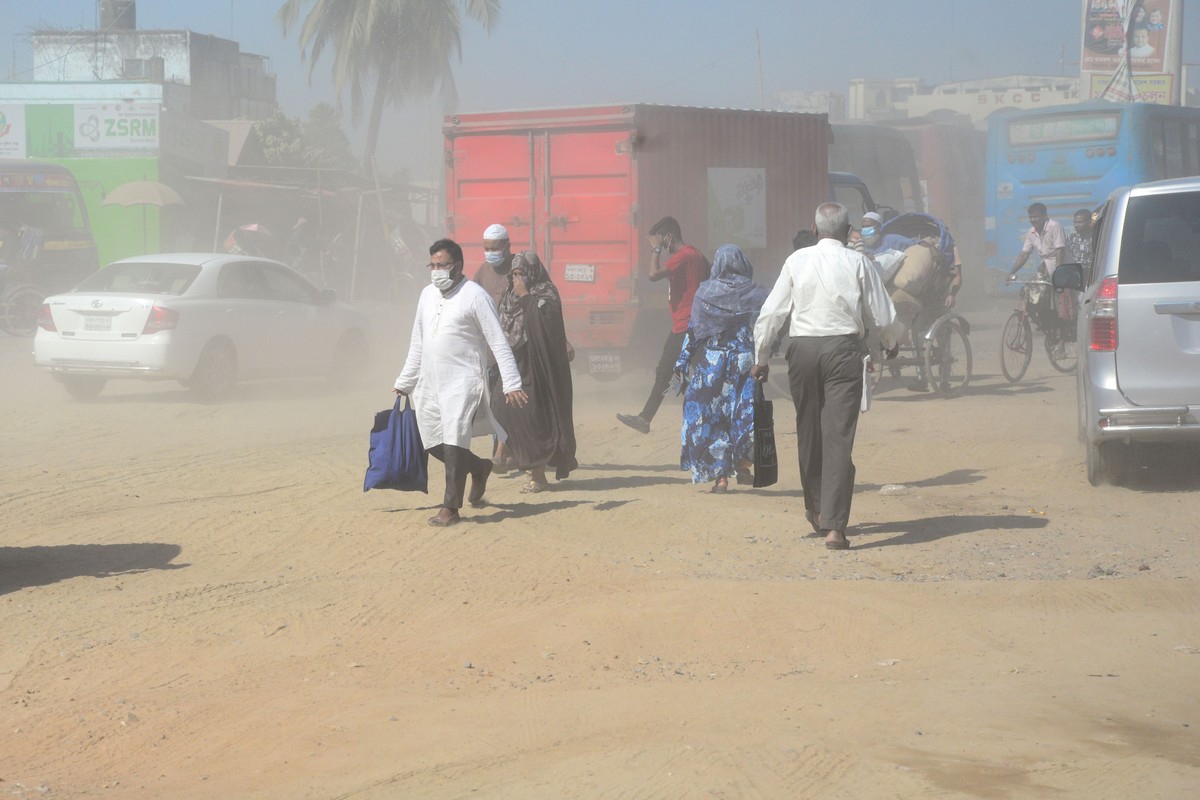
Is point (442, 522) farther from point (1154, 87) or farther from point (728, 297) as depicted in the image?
point (1154, 87)

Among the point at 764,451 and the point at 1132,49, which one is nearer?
the point at 764,451

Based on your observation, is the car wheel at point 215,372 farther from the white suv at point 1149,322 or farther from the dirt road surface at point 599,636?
the white suv at point 1149,322

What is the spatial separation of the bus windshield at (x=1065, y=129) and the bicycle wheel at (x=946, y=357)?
38.1ft

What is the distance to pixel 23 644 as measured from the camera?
6004mm

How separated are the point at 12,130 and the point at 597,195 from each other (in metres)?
25.0

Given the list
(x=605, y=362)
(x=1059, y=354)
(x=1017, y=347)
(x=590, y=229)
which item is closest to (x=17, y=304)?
(x=590, y=229)

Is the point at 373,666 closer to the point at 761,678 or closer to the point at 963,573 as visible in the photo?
the point at 761,678

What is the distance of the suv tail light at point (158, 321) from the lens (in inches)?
562

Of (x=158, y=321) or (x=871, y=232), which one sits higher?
(x=871, y=232)

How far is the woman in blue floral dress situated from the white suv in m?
2.15

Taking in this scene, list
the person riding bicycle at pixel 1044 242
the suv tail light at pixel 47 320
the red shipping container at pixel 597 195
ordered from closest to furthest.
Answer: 1. the suv tail light at pixel 47 320
2. the red shipping container at pixel 597 195
3. the person riding bicycle at pixel 1044 242

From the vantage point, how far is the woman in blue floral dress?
937 cm

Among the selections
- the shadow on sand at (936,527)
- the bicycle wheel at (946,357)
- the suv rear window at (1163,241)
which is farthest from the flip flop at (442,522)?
the bicycle wheel at (946,357)

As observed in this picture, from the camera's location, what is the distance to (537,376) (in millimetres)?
9555
